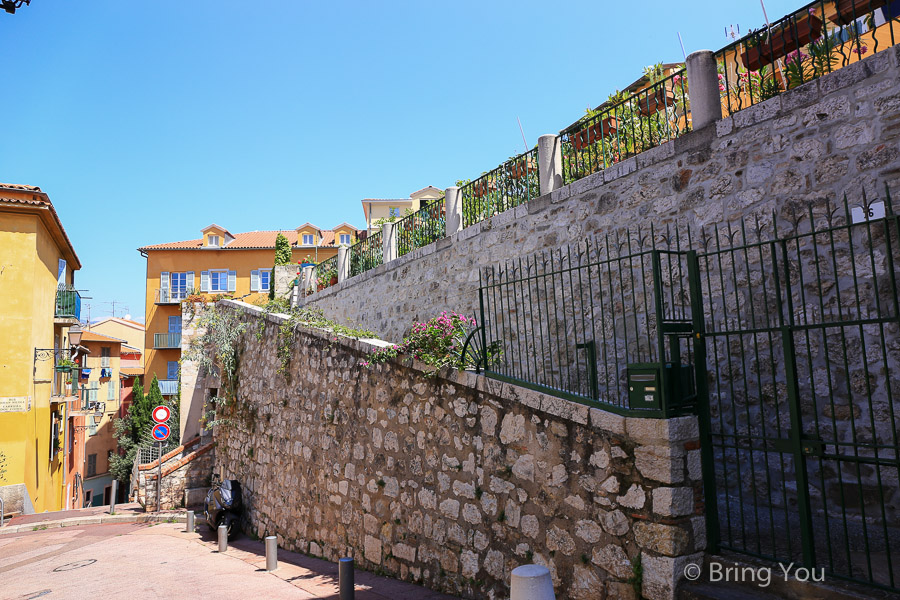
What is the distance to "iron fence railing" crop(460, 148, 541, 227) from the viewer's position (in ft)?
26.0

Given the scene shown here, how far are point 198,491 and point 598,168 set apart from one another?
1316cm

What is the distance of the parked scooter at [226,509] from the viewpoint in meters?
10.9

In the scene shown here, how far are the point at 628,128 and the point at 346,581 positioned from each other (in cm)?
562

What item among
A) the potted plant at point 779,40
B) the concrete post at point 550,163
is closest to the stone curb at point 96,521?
the concrete post at point 550,163

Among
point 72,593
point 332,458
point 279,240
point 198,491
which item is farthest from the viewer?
point 279,240

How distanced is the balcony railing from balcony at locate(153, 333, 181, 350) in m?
13.1

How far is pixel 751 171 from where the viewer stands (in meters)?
5.18

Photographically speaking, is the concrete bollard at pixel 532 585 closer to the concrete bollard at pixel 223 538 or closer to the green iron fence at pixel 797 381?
the green iron fence at pixel 797 381

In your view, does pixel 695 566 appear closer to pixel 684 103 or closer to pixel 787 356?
pixel 787 356

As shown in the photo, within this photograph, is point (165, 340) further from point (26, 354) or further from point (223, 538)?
point (223, 538)

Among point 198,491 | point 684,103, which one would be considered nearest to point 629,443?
point 684,103

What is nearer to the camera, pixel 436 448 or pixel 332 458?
pixel 436 448

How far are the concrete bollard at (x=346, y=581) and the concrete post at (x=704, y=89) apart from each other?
533cm

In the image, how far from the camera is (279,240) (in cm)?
2503
